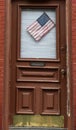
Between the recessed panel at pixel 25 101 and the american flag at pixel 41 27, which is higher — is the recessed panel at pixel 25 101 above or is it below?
below

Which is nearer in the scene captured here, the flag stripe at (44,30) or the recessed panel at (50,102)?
the recessed panel at (50,102)

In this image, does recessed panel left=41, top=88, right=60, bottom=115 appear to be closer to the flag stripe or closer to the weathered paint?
the weathered paint

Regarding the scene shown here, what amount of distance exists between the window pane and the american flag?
0.15 feet

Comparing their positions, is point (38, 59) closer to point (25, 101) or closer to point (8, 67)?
point (8, 67)

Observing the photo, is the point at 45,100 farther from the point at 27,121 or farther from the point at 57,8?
the point at 57,8

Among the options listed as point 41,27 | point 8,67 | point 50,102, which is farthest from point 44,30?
point 50,102

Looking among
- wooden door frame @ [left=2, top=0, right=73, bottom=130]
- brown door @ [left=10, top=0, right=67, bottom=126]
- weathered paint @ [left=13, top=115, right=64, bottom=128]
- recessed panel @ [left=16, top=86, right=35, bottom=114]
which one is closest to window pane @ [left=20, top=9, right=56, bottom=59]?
brown door @ [left=10, top=0, right=67, bottom=126]

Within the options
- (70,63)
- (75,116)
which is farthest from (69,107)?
(70,63)

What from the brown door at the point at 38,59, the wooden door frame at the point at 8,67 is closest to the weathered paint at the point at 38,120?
the brown door at the point at 38,59

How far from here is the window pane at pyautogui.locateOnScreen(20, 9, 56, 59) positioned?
305 inches

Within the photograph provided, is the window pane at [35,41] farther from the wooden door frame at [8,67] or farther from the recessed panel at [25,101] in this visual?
the recessed panel at [25,101]

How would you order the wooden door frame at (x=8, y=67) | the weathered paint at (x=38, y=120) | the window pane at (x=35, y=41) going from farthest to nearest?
the window pane at (x=35, y=41) → the weathered paint at (x=38, y=120) → the wooden door frame at (x=8, y=67)

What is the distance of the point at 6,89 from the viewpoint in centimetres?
730

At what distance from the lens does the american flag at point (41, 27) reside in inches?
306
